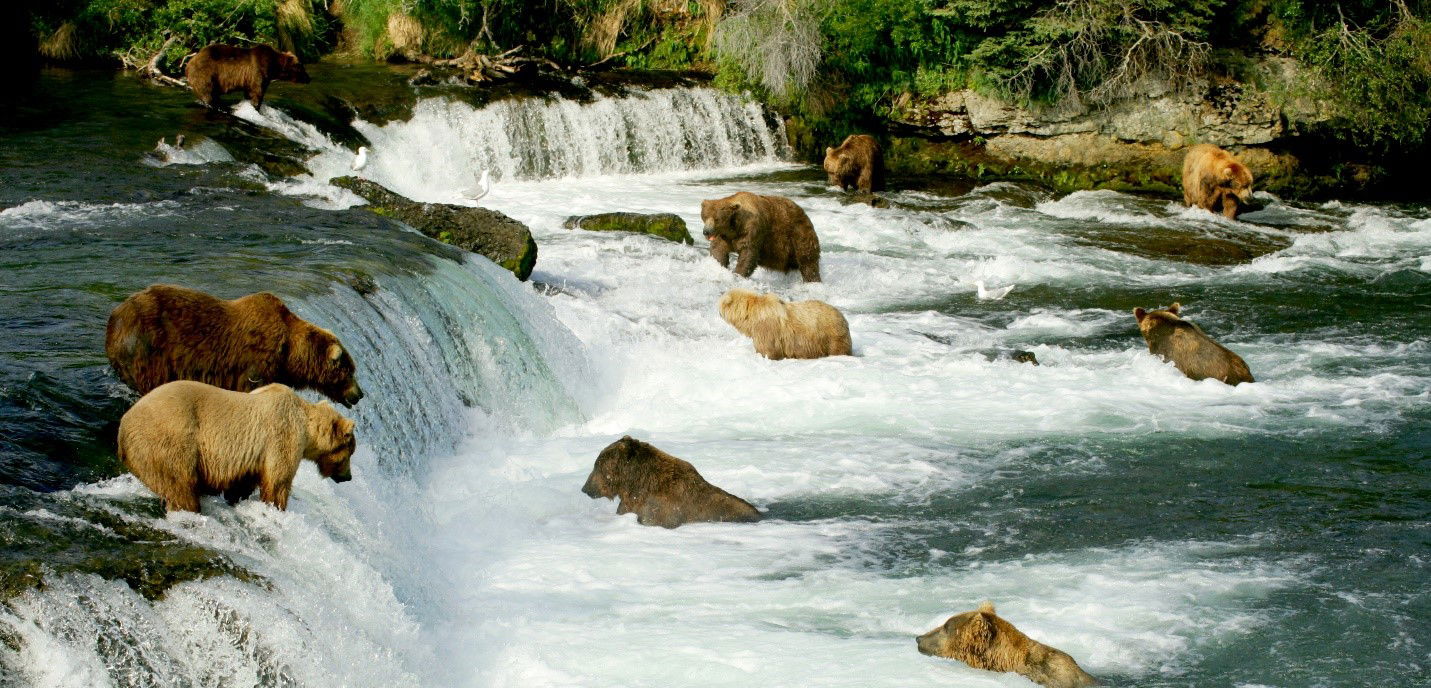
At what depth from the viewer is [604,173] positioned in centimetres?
2042

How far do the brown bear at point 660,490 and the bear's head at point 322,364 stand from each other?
1.65 m

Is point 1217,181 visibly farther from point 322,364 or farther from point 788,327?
point 322,364

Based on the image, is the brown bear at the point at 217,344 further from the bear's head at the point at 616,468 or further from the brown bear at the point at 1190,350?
the brown bear at the point at 1190,350

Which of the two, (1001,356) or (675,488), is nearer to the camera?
(675,488)

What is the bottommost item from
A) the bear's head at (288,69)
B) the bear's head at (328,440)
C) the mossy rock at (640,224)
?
the mossy rock at (640,224)

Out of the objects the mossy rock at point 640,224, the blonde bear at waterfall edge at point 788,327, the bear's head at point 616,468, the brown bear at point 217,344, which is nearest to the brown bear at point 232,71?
the mossy rock at point 640,224

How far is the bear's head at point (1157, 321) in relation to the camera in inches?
430

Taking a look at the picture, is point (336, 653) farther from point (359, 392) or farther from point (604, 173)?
point (604, 173)

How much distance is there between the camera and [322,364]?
Result: 21.5 feet

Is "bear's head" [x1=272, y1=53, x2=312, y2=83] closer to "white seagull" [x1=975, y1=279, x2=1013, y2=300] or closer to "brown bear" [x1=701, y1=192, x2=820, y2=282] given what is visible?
"brown bear" [x1=701, y1=192, x2=820, y2=282]

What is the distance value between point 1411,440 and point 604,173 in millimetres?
Answer: 13196

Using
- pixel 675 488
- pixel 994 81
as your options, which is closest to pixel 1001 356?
pixel 675 488

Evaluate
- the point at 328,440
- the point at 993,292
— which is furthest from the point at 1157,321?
the point at 328,440

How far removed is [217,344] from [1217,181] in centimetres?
1494
